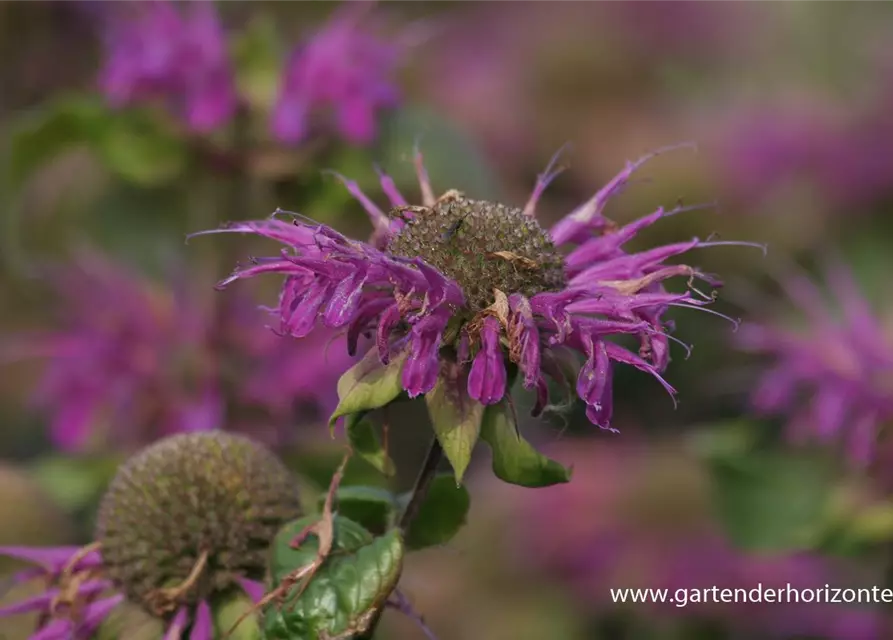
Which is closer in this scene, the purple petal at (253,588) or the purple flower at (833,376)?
the purple petal at (253,588)

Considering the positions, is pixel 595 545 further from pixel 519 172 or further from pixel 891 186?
pixel 891 186

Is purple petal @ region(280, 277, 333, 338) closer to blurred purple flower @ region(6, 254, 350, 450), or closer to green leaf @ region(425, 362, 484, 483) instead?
green leaf @ region(425, 362, 484, 483)

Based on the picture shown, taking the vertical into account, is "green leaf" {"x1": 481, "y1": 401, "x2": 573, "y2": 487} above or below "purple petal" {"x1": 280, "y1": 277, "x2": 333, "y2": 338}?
below

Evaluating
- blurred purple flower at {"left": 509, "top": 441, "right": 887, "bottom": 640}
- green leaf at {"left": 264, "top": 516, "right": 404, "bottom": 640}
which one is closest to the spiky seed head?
green leaf at {"left": 264, "top": 516, "right": 404, "bottom": 640}

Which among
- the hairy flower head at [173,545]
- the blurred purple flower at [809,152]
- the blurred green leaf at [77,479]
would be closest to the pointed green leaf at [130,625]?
the hairy flower head at [173,545]

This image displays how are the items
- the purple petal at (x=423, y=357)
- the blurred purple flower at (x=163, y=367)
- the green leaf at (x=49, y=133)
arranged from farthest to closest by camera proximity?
the blurred purple flower at (x=163, y=367) → the green leaf at (x=49, y=133) → the purple petal at (x=423, y=357)

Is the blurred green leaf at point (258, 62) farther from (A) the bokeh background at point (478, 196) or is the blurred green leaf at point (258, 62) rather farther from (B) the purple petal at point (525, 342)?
(B) the purple petal at point (525, 342)

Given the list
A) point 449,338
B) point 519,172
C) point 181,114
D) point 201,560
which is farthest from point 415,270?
point 519,172

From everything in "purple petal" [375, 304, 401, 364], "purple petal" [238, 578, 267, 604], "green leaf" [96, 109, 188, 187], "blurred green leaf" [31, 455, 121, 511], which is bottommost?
"blurred green leaf" [31, 455, 121, 511]
